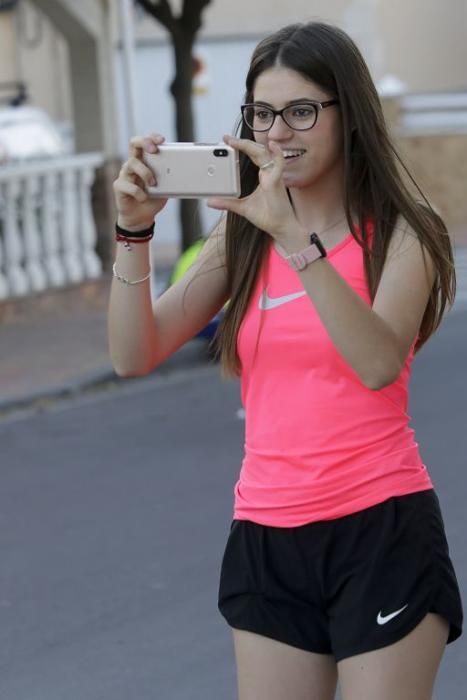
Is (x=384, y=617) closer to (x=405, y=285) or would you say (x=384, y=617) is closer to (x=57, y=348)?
(x=405, y=285)

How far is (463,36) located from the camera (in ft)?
80.7

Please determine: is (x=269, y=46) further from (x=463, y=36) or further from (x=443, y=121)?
(x=463, y=36)

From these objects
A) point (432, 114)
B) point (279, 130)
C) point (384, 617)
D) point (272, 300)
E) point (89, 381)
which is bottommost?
point (432, 114)

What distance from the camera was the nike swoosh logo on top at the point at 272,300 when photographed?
9.41ft

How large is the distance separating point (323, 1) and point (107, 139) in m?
7.12

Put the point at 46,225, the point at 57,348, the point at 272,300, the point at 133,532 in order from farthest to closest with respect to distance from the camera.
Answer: the point at 46,225, the point at 57,348, the point at 133,532, the point at 272,300

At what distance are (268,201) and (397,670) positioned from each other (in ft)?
2.90

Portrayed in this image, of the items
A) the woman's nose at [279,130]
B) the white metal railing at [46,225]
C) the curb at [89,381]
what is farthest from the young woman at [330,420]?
the white metal railing at [46,225]

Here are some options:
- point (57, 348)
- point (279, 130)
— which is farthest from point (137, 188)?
point (57, 348)

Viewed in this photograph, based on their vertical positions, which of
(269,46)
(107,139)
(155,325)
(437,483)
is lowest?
(107,139)

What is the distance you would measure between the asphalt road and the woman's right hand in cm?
225

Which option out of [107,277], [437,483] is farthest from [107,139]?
[437,483]

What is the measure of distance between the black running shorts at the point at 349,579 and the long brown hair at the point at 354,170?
421 millimetres

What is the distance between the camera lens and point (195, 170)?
8.82 ft
